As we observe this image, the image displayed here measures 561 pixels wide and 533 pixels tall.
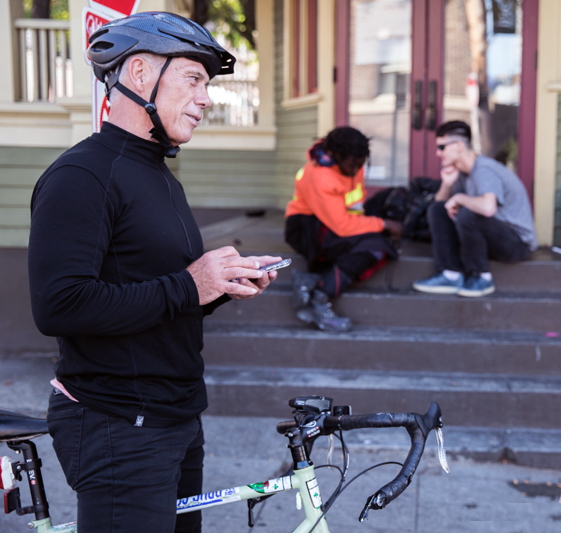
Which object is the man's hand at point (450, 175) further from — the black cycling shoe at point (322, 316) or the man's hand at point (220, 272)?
the man's hand at point (220, 272)

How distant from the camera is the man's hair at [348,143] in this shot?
5207mm

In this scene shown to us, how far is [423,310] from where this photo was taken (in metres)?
5.31

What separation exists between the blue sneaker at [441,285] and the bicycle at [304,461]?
11.5 feet

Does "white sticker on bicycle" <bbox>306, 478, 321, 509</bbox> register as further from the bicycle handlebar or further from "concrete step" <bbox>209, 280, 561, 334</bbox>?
"concrete step" <bbox>209, 280, 561, 334</bbox>

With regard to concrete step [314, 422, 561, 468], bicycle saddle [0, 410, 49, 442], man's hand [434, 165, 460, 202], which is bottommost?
concrete step [314, 422, 561, 468]

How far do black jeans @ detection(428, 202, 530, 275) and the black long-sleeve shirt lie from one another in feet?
12.0

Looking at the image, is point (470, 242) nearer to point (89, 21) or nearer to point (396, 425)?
point (89, 21)

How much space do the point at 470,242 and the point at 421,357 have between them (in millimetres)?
915

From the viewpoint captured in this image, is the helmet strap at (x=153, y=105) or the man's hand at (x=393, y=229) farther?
the man's hand at (x=393, y=229)

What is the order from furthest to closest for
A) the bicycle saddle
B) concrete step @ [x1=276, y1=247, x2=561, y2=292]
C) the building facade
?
the building facade → concrete step @ [x1=276, y1=247, x2=561, y2=292] → the bicycle saddle

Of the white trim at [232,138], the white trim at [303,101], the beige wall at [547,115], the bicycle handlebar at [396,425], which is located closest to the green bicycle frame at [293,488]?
the bicycle handlebar at [396,425]

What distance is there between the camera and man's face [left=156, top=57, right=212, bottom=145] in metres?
1.80

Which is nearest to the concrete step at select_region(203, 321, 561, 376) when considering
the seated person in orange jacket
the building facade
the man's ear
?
the seated person in orange jacket

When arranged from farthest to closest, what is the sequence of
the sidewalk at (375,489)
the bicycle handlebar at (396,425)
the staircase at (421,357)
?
the staircase at (421,357) < the sidewalk at (375,489) < the bicycle handlebar at (396,425)
